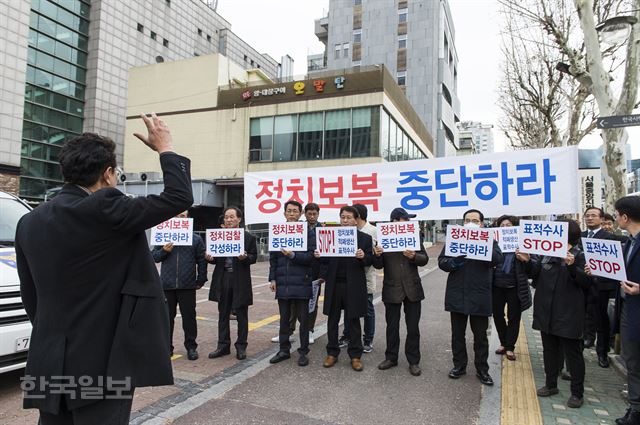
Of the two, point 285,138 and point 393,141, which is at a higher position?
point 393,141

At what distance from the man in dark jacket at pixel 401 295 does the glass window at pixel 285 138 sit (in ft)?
67.1

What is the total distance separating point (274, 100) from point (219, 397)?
2351cm

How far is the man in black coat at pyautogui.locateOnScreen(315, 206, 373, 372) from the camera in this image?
17.1ft

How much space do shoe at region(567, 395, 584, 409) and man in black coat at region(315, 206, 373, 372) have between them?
228 centimetres

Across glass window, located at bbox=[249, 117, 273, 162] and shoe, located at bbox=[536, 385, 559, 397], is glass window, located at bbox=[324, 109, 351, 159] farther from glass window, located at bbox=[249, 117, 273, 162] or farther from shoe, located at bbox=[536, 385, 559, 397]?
shoe, located at bbox=[536, 385, 559, 397]

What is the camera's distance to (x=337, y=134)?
24375 mm

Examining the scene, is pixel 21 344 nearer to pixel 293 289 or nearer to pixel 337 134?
pixel 293 289

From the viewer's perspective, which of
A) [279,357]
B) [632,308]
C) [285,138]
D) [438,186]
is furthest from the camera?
[285,138]

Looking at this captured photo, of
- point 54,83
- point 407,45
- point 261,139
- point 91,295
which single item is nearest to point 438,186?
point 91,295

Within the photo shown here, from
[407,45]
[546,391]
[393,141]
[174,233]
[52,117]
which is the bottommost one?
[546,391]

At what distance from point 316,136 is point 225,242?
65.1 ft

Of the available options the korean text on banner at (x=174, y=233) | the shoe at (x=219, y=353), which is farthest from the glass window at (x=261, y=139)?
the shoe at (x=219, y=353)

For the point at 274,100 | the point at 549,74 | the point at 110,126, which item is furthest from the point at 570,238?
the point at 110,126

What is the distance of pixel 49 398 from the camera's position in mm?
1837
